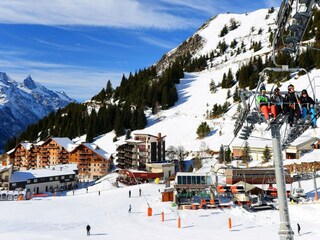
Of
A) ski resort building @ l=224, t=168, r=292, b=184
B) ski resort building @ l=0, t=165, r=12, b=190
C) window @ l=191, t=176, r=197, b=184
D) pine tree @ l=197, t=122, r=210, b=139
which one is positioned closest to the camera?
window @ l=191, t=176, r=197, b=184

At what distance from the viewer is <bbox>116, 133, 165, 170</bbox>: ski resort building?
8109 cm

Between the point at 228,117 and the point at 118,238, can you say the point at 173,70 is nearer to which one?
the point at 228,117

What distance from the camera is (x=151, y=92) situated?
12769cm

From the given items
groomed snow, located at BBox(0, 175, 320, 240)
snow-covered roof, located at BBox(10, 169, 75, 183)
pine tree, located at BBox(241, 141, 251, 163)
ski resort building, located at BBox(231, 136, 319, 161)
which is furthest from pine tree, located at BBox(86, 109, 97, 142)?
groomed snow, located at BBox(0, 175, 320, 240)

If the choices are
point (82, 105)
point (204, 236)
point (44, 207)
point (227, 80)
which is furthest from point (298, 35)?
point (82, 105)

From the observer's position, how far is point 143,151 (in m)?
82.2

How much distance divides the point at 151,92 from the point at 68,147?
133 ft

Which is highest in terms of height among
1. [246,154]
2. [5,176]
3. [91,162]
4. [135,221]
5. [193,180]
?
[91,162]

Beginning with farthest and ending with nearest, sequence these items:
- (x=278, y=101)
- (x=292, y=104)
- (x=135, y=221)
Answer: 1. (x=135, y=221)
2. (x=292, y=104)
3. (x=278, y=101)

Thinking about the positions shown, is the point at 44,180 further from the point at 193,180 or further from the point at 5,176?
the point at 193,180

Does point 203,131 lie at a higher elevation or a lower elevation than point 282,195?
higher

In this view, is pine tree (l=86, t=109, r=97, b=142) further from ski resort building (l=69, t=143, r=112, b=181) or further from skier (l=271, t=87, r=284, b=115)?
skier (l=271, t=87, r=284, b=115)

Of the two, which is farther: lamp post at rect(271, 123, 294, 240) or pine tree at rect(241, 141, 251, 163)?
pine tree at rect(241, 141, 251, 163)

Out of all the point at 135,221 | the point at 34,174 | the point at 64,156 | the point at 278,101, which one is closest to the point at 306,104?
the point at 278,101
